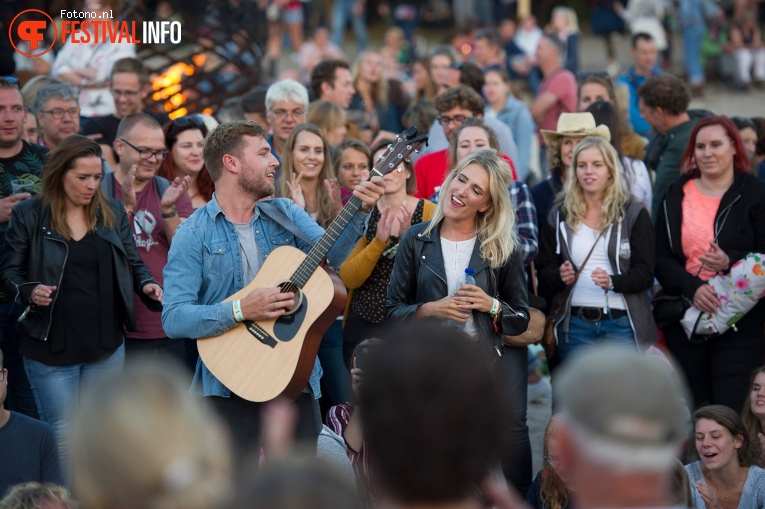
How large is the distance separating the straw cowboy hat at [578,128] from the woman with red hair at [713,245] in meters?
0.56

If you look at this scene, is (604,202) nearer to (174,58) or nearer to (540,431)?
(540,431)

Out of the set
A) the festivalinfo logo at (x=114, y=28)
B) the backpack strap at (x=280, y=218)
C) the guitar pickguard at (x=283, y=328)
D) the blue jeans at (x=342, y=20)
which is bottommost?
the guitar pickguard at (x=283, y=328)

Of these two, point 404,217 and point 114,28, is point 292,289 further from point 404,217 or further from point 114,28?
point 114,28

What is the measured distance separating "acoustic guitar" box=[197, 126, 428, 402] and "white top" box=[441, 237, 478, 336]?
2.13ft

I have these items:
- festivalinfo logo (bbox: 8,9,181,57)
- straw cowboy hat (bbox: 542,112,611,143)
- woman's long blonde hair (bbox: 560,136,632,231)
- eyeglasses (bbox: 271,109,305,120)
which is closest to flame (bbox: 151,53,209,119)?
festivalinfo logo (bbox: 8,9,181,57)

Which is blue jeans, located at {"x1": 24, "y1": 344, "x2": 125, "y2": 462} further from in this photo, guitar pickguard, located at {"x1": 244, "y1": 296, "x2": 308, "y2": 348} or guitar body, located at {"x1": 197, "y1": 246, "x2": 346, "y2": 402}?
guitar pickguard, located at {"x1": 244, "y1": 296, "x2": 308, "y2": 348}

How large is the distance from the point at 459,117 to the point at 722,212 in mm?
1889

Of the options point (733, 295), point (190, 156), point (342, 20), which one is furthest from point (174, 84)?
point (342, 20)

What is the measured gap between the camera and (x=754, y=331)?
586 centimetres

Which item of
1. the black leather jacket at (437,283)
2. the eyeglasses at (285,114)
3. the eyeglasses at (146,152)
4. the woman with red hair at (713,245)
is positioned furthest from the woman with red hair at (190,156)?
the woman with red hair at (713,245)

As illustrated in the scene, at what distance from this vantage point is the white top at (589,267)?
223 inches

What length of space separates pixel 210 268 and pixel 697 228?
304cm

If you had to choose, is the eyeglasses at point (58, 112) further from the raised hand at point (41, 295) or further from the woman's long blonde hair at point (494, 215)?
the woman's long blonde hair at point (494, 215)

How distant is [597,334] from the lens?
5641 mm
